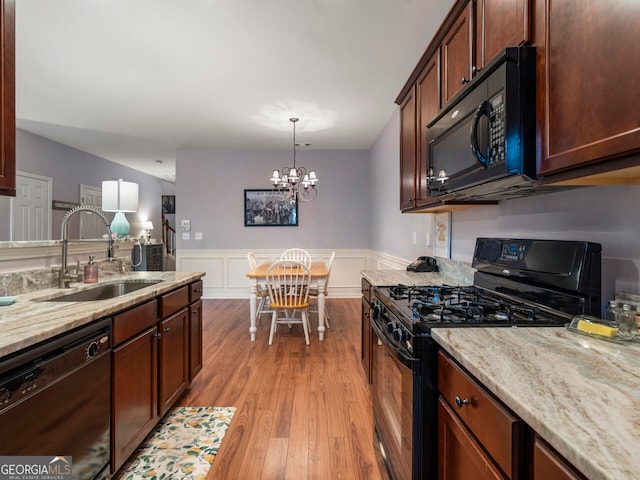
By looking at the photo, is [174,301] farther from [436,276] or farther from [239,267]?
[239,267]

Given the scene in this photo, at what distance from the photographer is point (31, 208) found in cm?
500

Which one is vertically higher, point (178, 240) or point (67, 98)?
point (67, 98)

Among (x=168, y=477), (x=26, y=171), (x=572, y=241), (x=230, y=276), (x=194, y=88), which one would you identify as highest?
(x=194, y=88)

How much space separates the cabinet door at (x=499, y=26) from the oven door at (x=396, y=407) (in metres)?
1.16

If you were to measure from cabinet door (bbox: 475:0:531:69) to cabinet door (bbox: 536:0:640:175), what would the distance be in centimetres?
10

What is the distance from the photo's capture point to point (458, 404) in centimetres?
87

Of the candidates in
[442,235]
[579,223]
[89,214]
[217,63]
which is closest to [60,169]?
[89,214]

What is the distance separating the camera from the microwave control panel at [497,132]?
1.09m

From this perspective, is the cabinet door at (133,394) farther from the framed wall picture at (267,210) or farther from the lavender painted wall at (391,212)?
the framed wall picture at (267,210)

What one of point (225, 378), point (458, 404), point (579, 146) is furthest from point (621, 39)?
point (225, 378)

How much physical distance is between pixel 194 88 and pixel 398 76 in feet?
6.61

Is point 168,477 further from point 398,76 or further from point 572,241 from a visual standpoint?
point 398,76

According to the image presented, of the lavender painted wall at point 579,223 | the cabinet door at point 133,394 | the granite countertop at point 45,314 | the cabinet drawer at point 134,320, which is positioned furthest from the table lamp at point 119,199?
the lavender painted wall at point 579,223

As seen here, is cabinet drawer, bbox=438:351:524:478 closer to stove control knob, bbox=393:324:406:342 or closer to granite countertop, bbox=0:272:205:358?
stove control knob, bbox=393:324:406:342
